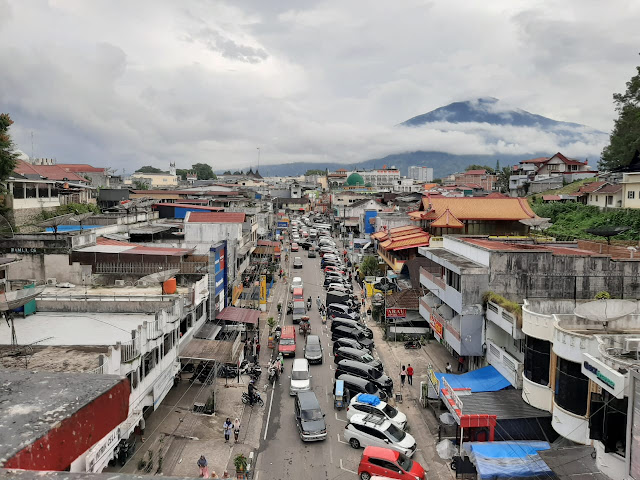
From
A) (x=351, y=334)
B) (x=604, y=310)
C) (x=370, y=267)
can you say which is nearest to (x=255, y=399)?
(x=351, y=334)

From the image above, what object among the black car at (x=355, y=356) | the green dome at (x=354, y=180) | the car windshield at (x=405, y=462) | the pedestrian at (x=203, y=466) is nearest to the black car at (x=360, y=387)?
the black car at (x=355, y=356)

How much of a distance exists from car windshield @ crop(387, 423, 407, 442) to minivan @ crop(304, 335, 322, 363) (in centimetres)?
897

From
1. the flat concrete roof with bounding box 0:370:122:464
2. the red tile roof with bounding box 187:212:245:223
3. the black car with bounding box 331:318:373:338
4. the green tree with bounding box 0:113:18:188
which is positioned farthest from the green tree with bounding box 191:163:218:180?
the flat concrete roof with bounding box 0:370:122:464

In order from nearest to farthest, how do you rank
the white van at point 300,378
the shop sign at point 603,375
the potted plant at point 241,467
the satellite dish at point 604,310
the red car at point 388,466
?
the shop sign at point 603,375 < the potted plant at point 241,467 < the red car at point 388,466 < the satellite dish at point 604,310 < the white van at point 300,378

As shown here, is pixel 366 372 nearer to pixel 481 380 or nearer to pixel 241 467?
pixel 481 380

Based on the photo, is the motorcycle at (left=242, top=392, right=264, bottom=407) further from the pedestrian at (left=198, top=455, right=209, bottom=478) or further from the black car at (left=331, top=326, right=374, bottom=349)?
the black car at (left=331, top=326, right=374, bottom=349)

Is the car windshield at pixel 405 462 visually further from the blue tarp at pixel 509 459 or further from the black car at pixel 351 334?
the black car at pixel 351 334

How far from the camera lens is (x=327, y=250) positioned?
67.4 m

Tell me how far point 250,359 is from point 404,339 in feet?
33.1

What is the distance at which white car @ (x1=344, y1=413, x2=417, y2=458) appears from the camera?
18.3 m

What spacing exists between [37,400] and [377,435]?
16708mm

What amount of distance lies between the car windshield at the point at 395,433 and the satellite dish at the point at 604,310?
768 centimetres

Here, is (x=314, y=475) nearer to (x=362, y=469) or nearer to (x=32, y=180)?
(x=362, y=469)

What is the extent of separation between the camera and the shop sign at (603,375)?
1264 centimetres
